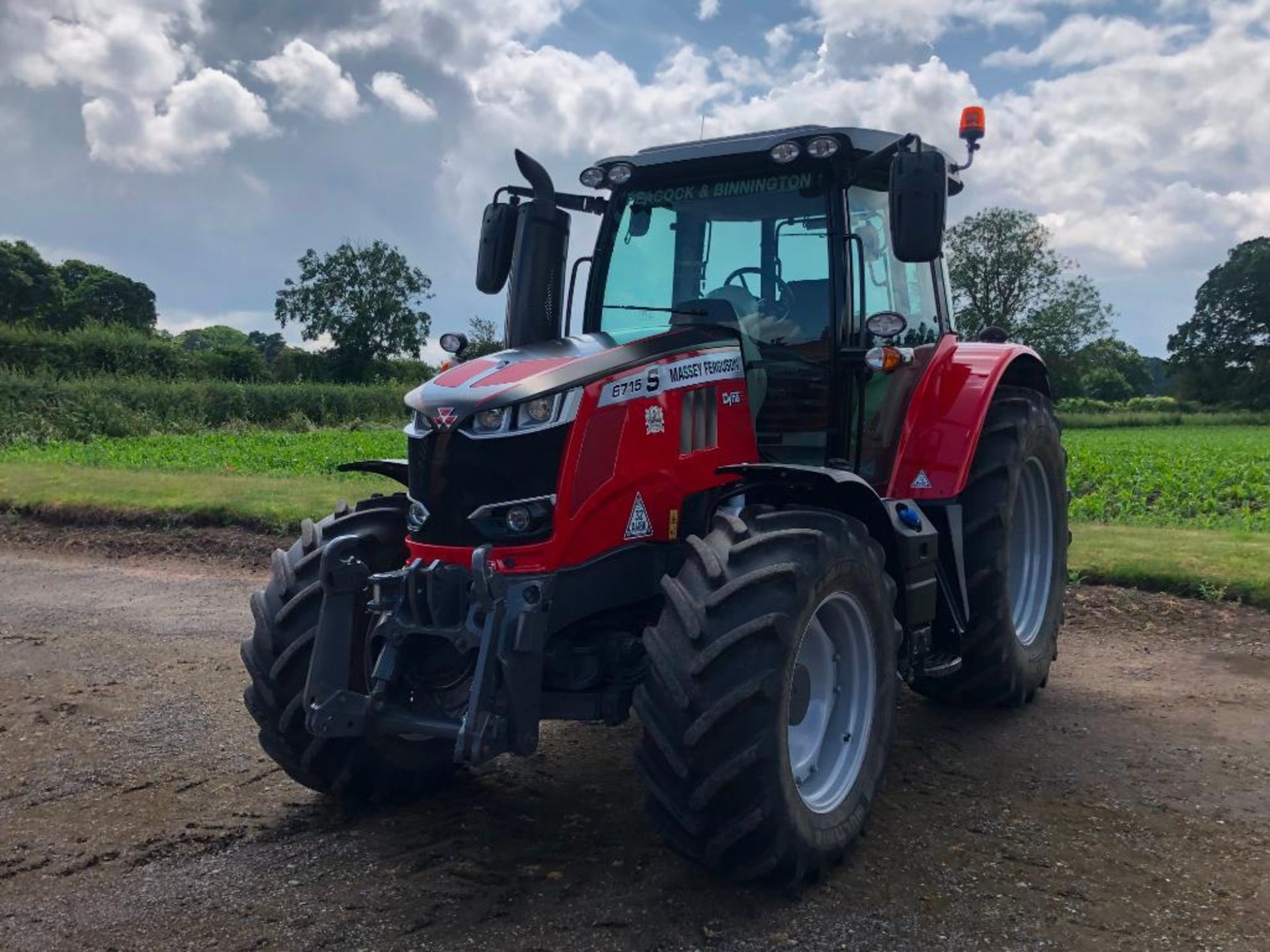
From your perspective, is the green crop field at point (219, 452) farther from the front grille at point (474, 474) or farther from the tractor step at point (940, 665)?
the front grille at point (474, 474)

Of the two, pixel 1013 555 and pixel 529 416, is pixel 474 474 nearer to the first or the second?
pixel 529 416

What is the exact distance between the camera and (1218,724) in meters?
5.49

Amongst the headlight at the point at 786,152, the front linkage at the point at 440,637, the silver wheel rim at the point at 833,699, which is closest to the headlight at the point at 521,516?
the front linkage at the point at 440,637

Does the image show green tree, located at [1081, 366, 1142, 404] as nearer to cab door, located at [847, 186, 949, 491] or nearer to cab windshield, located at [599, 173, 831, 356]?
cab door, located at [847, 186, 949, 491]

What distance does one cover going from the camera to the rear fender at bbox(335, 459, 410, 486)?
4633mm

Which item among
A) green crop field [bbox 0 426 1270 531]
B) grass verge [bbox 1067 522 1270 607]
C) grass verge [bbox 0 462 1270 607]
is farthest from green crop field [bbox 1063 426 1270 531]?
grass verge [bbox 1067 522 1270 607]

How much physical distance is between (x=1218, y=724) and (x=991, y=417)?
1868 millimetres

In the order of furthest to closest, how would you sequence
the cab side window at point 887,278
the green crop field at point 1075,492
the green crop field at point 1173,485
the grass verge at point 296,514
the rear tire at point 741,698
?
the green crop field at point 1173,485
the green crop field at point 1075,492
the grass verge at point 296,514
the cab side window at point 887,278
the rear tire at point 741,698

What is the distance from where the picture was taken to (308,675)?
389 cm

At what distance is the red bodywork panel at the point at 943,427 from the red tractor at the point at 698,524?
0.01 metres

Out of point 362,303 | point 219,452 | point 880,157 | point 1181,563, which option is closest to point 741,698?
point 880,157

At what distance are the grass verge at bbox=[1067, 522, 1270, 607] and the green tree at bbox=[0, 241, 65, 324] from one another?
185 ft

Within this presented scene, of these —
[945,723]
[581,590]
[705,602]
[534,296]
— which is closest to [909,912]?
[705,602]

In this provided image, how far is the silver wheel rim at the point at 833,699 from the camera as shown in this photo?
12.7 ft
